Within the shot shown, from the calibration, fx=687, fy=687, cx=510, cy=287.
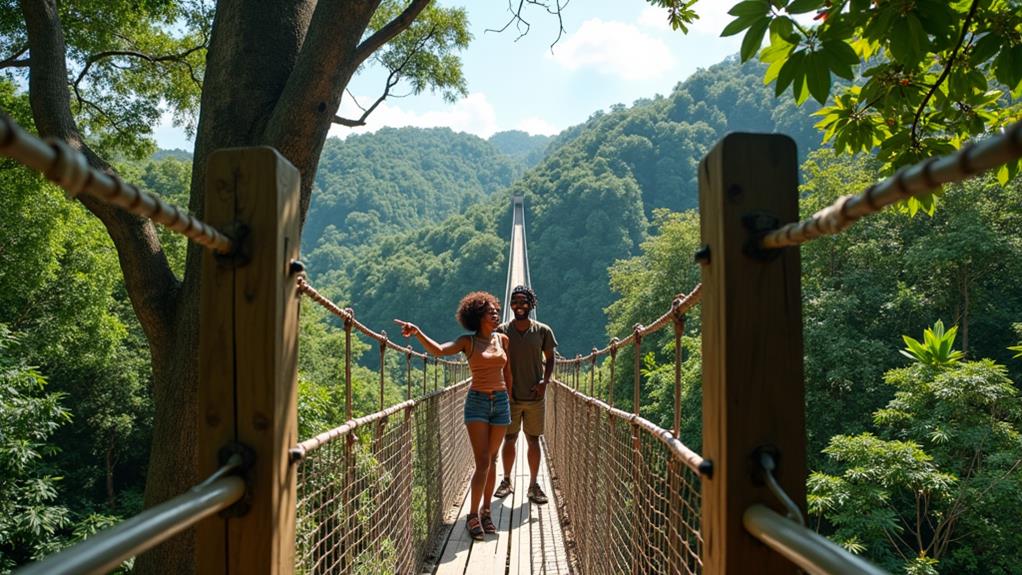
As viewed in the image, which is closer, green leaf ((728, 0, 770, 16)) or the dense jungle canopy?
green leaf ((728, 0, 770, 16))

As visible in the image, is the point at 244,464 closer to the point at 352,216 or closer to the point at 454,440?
the point at 454,440

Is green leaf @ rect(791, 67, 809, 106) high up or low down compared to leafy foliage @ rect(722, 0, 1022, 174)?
down

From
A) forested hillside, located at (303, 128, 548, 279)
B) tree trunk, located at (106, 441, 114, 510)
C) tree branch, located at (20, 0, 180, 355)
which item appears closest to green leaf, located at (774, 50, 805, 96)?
tree branch, located at (20, 0, 180, 355)

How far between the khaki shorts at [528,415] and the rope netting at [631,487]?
6.5 inches

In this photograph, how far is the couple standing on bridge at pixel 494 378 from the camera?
2.54 metres

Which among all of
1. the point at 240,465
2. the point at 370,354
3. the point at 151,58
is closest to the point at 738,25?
the point at 240,465

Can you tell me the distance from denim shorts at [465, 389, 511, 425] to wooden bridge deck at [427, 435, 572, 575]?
52 cm

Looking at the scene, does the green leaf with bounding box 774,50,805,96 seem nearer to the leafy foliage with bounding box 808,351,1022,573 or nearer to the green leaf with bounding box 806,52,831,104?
the green leaf with bounding box 806,52,831,104

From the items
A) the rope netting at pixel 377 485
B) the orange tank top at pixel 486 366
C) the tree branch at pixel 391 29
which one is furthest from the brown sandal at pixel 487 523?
the tree branch at pixel 391 29

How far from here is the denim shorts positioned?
2.55m

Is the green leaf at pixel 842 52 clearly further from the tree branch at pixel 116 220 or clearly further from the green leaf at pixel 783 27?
the tree branch at pixel 116 220

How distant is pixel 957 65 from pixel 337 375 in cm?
1792

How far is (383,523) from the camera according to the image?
2066 millimetres

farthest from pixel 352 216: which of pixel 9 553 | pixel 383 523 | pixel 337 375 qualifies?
pixel 383 523
